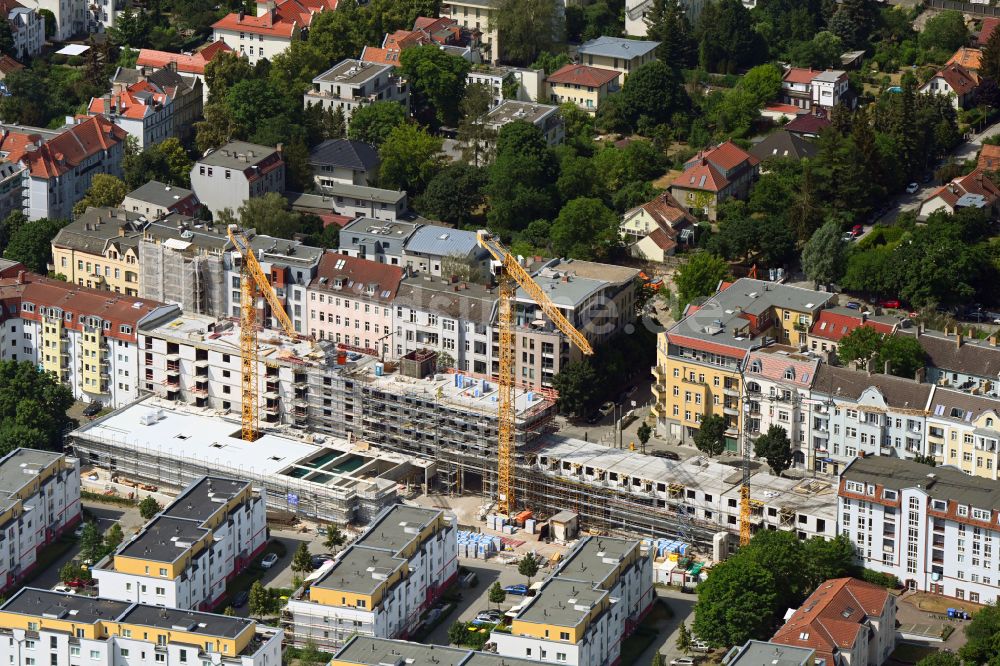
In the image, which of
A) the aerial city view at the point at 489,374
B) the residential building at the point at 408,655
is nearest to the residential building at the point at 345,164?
the aerial city view at the point at 489,374

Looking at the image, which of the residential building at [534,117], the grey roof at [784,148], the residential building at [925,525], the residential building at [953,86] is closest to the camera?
the residential building at [925,525]

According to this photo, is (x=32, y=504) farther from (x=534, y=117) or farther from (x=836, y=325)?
(x=534, y=117)

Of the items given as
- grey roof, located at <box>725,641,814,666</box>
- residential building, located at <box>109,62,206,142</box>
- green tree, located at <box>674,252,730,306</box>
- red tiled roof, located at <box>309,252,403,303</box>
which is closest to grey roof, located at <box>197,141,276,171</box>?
residential building, located at <box>109,62,206,142</box>

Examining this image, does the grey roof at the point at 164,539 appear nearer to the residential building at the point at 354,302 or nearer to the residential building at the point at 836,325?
the residential building at the point at 354,302

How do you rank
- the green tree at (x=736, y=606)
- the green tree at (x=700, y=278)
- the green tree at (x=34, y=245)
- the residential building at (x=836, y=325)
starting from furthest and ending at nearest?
1. the green tree at (x=34, y=245)
2. the green tree at (x=700, y=278)
3. the residential building at (x=836, y=325)
4. the green tree at (x=736, y=606)

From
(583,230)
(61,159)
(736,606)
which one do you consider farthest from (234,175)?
(736,606)

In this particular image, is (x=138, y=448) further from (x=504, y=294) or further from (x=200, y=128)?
(x=200, y=128)
